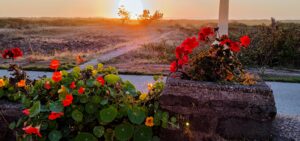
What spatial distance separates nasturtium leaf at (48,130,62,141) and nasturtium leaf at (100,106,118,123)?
32 centimetres

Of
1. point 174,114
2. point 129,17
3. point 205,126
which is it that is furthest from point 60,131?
point 129,17

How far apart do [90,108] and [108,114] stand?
0.49 feet

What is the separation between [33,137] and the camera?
2.78 meters

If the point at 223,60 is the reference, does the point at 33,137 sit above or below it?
below

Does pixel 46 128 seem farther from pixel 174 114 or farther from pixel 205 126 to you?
pixel 205 126

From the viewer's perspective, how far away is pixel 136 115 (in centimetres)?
263

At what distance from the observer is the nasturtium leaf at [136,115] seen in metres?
2.60

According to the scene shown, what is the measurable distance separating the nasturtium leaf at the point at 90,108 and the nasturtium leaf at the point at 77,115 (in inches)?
2.2

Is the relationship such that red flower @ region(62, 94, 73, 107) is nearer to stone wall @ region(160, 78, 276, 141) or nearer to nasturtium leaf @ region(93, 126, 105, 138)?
nasturtium leaf @ region(93, 126, 105, 138)

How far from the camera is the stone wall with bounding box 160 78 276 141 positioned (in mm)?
2477

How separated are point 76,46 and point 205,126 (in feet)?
44.3

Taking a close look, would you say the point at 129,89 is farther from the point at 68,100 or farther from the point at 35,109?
the point at 35,109

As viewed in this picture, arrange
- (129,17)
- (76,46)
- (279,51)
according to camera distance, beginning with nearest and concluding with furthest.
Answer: (279,51) < (76,46) < (129,17)

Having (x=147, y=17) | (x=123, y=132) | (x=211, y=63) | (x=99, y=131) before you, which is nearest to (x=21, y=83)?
(x=99, y=131)
